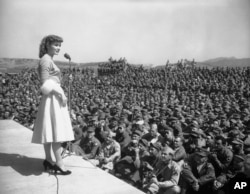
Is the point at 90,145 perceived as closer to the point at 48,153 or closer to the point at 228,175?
the point at 228,175

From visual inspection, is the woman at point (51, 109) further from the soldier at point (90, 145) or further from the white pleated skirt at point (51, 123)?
the soldier at point (90, 145)

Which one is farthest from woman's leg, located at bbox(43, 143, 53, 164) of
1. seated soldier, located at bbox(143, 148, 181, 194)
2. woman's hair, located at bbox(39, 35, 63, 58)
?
seated soldier, located at bbox(143, 148, 181, 194)

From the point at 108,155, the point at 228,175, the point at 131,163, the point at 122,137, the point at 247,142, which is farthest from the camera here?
the point at 122,137

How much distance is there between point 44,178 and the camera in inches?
106

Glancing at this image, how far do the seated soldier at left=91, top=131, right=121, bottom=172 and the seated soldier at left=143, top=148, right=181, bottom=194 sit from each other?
A: 1.19 meters

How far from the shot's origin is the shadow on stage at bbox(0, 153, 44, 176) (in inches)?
113

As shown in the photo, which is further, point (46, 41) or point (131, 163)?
point (131, 163)

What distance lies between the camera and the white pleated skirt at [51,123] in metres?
2.69

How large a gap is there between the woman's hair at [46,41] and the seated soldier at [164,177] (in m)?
2.66

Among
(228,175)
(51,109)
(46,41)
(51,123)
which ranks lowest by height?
(228,175)

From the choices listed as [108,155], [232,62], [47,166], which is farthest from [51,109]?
[232,62]

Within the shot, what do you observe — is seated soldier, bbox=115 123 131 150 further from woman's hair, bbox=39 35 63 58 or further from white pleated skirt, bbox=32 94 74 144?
woman's hair, bbox=39 35 63 58

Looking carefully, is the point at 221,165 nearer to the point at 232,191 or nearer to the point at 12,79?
the point at 232,191

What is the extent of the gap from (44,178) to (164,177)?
2.26m
